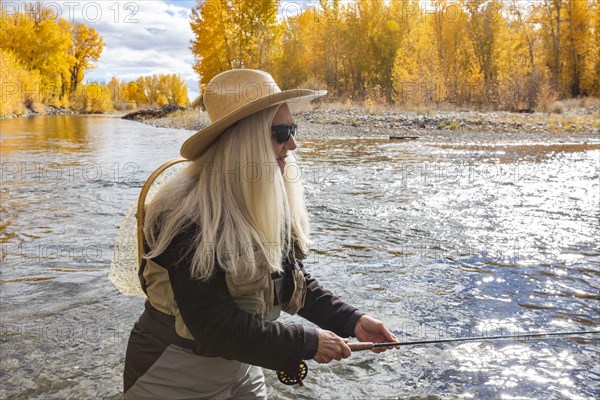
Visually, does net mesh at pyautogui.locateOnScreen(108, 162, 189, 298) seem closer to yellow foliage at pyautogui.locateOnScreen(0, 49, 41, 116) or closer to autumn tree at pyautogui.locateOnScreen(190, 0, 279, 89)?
autumn tree at pyautogui.locateOnScreen(190, 0, 279, 89)

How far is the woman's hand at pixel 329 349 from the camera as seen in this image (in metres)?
1.68

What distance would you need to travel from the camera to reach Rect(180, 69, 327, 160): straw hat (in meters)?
1.59

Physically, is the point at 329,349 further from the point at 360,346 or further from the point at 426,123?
the point at 426,123

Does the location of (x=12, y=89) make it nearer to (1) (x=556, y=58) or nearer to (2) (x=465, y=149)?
(2) (x=465, y=149)

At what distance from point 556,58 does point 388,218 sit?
35.4 m

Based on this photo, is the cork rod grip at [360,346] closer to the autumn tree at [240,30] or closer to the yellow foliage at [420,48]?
the yellow foliage at [420,48]

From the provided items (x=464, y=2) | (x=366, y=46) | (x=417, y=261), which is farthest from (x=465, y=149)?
(x=366, y=46)

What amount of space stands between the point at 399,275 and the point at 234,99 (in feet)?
10.1

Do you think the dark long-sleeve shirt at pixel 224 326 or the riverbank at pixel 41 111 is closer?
the dark long-sleeve shirt at pixel 224 326

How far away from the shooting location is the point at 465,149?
13.1m

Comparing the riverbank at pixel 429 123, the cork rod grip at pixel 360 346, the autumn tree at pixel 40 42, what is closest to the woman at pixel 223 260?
the cork rod grip at pixel 360 346

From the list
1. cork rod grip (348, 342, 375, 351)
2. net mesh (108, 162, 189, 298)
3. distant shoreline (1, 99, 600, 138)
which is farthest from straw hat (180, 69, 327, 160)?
distant shoreline (1, 99, 600, 138)

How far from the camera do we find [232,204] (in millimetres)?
1645

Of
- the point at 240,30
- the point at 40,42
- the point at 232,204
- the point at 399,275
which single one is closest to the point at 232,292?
the point at 232,204
